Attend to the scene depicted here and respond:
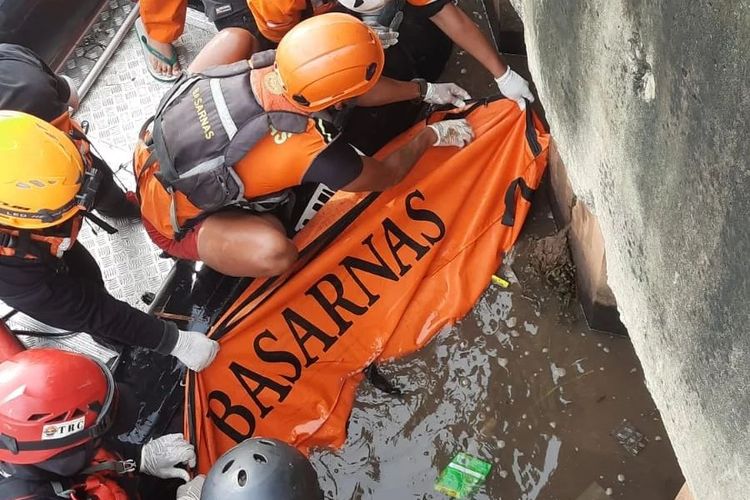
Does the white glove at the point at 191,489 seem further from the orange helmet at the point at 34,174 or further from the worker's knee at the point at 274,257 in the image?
the orange helmet at the point at 34,174

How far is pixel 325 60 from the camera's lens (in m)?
2.29

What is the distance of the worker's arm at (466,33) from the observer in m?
2.93

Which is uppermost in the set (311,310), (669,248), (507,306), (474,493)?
(669,248)

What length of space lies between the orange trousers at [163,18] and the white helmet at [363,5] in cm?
113

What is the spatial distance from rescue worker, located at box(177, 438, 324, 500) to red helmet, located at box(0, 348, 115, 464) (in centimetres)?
43

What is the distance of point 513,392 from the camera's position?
274 centimetres

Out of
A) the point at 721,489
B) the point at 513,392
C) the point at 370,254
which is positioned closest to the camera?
the point at 721,489

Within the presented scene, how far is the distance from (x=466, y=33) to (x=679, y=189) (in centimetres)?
175

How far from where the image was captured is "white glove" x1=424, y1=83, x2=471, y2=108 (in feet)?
10.3

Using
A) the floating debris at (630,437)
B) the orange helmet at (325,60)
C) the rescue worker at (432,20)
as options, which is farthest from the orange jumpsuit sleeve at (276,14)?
the floating debris at (630,437)

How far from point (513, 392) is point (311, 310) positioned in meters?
0.86

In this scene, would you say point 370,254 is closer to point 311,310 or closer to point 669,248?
point 311,310

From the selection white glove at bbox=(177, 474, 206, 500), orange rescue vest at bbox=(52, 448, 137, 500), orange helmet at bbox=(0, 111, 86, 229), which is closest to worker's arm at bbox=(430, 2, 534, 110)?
orange helmet at bbox=(0, 111, 86, 229)

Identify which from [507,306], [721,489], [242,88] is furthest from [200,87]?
[721,489]
